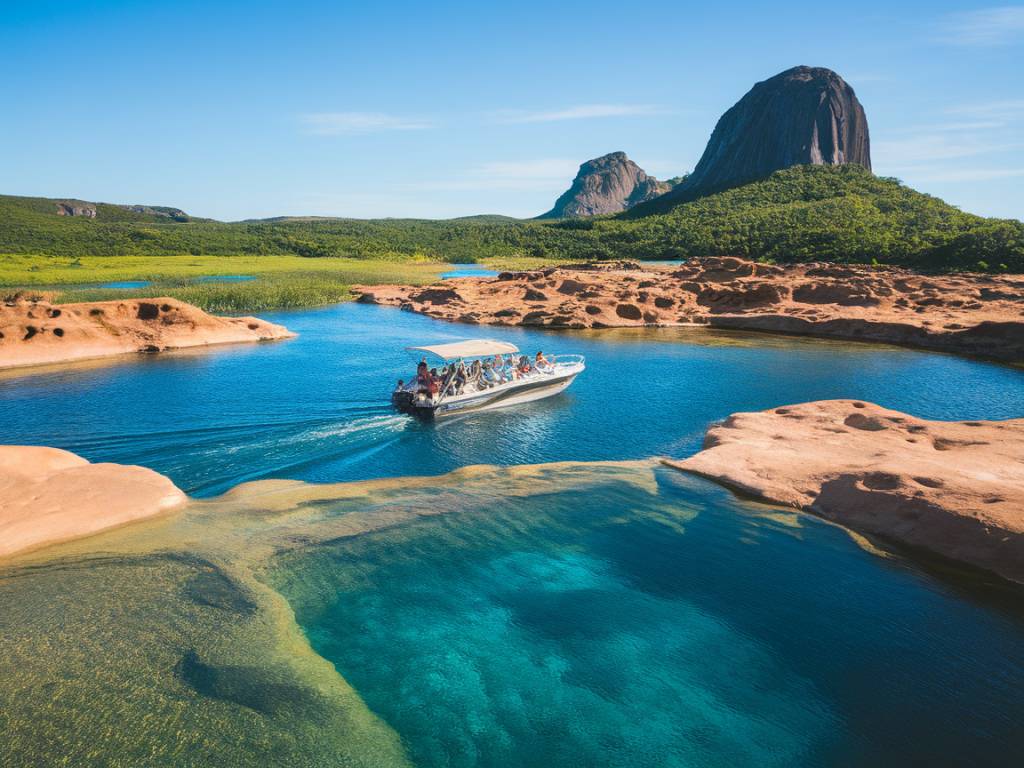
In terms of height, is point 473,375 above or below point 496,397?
above

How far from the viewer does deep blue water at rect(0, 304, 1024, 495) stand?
75.0 feet

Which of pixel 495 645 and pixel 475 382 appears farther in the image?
pixel 475 382

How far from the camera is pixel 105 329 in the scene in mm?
42562

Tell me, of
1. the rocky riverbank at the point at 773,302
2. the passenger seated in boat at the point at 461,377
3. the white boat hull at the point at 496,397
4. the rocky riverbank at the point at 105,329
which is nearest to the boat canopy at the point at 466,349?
the passenger seated in boat at the point at 461,377

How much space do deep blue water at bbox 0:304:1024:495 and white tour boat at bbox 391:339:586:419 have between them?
75 centimetres

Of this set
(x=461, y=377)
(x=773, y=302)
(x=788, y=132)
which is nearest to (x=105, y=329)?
(x=461, y=377)

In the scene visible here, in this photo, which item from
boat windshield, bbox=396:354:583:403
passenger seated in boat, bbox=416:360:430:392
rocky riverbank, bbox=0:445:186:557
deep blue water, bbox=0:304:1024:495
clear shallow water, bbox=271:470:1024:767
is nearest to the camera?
clear shallow water, bbox=271:470:1024:767

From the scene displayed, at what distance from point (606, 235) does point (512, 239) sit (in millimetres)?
28858

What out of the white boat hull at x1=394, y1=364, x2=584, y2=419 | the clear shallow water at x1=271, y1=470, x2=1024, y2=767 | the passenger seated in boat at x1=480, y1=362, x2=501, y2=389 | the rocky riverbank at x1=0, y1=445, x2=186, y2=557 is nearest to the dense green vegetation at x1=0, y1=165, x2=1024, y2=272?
the white boat hull at x1=394, y1=364, x2=584, y2=419

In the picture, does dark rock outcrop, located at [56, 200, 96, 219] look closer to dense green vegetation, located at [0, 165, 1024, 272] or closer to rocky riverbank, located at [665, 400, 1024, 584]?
dense green vegetation, located at [0, 165, 1024, 272]

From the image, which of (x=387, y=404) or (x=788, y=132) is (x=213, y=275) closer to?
(x=387, y=404)

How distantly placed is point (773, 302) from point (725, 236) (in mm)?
46139

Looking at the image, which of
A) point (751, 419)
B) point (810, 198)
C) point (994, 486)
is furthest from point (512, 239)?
point (994, 486)

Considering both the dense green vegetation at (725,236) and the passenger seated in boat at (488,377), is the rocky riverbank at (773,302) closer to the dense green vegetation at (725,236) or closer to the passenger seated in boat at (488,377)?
the dense green vegetation at (725,236)
